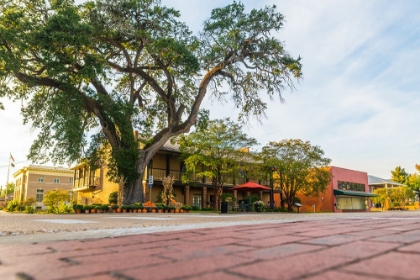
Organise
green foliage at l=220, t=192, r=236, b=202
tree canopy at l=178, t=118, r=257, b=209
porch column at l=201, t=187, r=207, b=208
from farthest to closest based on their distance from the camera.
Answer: porch column at l=201, t=187, r=207, b=208, tree canopy at l=178, t=118, r=257, b=209, green foliage at l=220, t=192, r=236, b=202

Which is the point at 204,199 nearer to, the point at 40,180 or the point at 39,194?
the point at 39,194

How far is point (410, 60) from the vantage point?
1305 centimetres

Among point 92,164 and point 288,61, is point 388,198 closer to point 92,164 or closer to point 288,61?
point 288,61

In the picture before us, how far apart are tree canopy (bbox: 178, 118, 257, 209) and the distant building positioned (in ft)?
102

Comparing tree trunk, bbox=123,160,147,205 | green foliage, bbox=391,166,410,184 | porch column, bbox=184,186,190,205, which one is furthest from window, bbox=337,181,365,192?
tree trunk, bbox=123,160,147,205

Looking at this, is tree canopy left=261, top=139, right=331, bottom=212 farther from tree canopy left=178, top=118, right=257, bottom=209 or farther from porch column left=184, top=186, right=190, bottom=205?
porch column left=184, top=186, right=190, bottom=205

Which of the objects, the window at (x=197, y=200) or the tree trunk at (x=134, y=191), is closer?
the tree trunk at (x=134, y=191)

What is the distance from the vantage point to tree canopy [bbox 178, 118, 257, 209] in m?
20.1

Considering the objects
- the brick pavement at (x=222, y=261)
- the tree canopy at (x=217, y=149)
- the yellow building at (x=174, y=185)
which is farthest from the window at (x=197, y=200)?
the brick pavement at (x=222, y=261)

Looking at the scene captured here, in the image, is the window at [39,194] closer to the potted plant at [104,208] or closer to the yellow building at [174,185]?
the yellow building at [174,185]

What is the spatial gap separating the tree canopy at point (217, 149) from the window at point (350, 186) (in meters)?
16.5

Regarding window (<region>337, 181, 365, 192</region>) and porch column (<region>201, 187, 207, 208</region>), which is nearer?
porch column (<region>201, 187, 207, 208</region>)

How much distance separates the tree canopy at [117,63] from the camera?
1274cm

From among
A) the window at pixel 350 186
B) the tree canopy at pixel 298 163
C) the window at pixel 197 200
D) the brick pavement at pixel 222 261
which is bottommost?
the window at pixel 197 200
